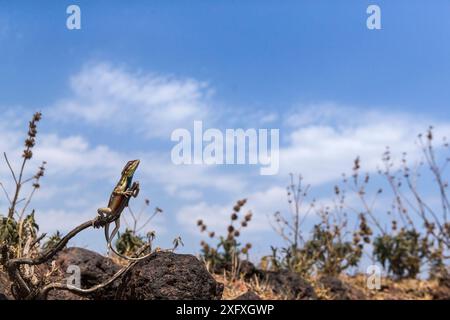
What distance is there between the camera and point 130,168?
421 cm

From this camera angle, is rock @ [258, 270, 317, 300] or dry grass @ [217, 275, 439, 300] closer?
dry grass @ [217, 275, 439, 300]

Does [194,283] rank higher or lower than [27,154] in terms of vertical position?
lower

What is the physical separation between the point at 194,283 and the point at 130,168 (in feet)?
6.90

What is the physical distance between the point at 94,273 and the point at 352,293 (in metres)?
6.06

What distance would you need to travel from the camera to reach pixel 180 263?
601 cm

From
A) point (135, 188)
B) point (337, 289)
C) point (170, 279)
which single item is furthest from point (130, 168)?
point (337, 289)

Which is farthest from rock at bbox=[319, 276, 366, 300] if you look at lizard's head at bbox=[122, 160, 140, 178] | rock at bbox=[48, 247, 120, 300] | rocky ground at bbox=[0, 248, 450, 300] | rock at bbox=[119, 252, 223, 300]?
lizard's head at bbox=[122, 160, 140, 178]

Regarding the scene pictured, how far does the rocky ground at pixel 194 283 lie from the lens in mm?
5969

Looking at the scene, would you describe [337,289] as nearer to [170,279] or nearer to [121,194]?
[170,279]

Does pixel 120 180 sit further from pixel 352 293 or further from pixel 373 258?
pixel 373 258

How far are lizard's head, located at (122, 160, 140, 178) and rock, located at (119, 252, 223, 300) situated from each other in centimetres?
197

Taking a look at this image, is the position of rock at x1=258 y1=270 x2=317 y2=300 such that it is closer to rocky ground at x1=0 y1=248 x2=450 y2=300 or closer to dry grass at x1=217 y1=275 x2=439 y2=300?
rocky ground at x1=0 y1=248 x2=450 y2=300

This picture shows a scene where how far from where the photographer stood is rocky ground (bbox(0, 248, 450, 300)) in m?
5.97
